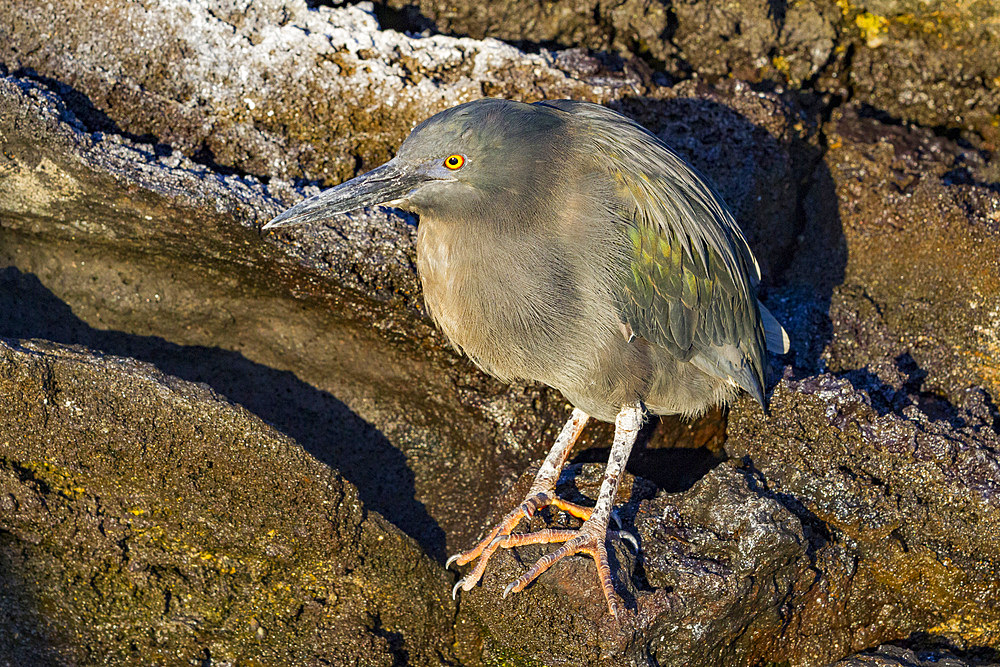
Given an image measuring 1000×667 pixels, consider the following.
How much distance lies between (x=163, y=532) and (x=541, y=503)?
4.54 feet

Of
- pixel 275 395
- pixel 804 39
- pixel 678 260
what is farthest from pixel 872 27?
pixel 275 395

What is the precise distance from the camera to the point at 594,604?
3.04 meters

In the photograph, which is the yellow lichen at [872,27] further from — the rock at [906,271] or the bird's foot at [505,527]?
the bird's foot at [505,527]

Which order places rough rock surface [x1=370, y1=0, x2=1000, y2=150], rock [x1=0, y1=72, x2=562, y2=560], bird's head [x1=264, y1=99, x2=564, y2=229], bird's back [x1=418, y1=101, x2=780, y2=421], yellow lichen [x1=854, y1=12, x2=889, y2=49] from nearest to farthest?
bird's head [x1=264, y1=99, x2=564, y2=229] < bird's back [x1=418, y1=101, x2=780, y2=421] < rock [x1=0, y1=72, x2=562, y2=560] < rough rock surface [x1=370, y1=0, x2=1000, y2=150] < yellow lichen [x1=854, y1=12, x2=889, y2=49]

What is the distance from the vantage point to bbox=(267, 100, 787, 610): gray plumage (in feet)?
9.46

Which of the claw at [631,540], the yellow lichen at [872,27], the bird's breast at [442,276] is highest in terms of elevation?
the yellow lichen at [872,27]

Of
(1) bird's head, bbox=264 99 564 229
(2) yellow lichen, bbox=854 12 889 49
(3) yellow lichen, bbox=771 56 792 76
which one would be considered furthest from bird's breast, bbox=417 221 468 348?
(2) yellow lichen, bbox=854 12 889 49

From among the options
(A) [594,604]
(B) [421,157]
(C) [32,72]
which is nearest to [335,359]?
(B) [421,157]

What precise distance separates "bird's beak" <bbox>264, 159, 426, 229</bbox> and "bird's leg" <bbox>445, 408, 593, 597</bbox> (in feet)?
4.21

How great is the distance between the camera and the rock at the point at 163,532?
119 inches

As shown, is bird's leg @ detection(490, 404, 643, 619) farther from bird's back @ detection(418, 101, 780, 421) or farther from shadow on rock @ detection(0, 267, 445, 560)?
shadow on rock @ detection(0, 267, 445, 560)

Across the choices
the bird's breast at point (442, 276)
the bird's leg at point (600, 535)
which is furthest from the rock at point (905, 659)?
the bird's breast at point (442, 276)

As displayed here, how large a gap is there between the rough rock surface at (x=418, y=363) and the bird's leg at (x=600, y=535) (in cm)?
6

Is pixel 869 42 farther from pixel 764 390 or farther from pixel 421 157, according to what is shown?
pixel 421 157
